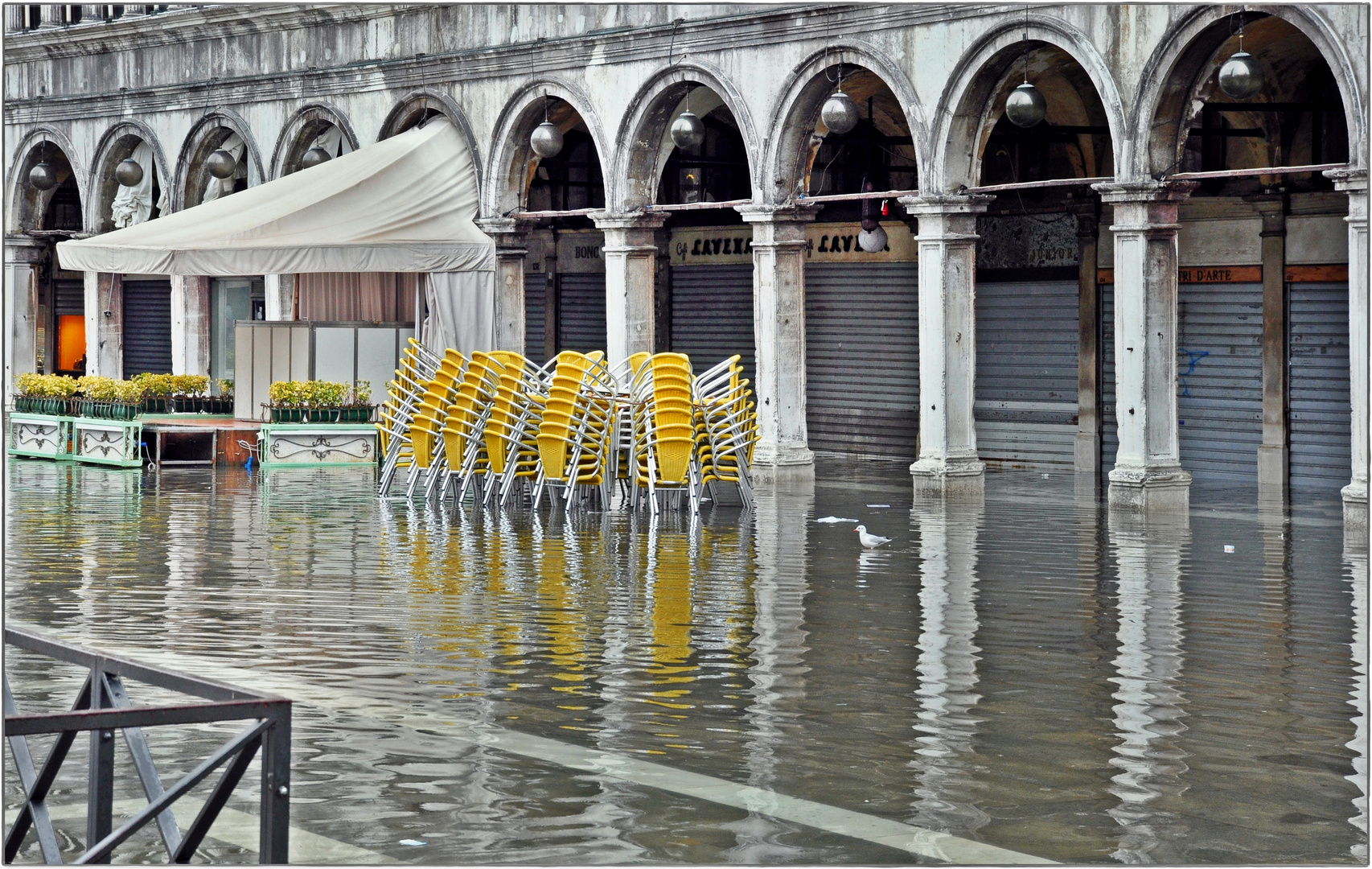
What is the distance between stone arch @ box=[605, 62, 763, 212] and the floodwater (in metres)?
6.62

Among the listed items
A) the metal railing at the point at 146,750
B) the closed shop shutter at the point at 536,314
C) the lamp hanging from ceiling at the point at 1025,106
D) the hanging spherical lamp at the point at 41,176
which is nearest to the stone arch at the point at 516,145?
the closed shop shutter at the point at 536,314

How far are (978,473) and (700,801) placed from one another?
13063 mm

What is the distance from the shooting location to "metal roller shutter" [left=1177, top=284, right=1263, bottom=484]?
19766 millimetres

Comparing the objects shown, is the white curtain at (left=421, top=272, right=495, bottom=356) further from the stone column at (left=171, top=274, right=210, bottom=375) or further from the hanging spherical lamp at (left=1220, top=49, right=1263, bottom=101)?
the hanging spherical lamp at (left=1220, top=49, right=1263, bottom=101)

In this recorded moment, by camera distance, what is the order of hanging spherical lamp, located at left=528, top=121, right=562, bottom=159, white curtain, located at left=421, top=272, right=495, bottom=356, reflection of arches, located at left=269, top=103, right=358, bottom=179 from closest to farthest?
hanging spherical lamp, located at left=528, top=121, right=562, bottom=159 → white curtain, located at left=421, top=272, right=495, bottom=356 → reflection of arches, located at left=269, top=103, right=358, bottom=179

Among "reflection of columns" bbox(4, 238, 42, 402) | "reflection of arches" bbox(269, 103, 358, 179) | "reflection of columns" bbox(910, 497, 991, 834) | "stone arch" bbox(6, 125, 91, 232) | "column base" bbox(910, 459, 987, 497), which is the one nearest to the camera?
"reflection of columns" bbox(910, 497, 991, 834)

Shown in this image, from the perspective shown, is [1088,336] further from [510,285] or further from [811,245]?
[510,285]

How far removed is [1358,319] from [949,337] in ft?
14.8

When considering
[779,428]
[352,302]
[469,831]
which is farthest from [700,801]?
[352,302]

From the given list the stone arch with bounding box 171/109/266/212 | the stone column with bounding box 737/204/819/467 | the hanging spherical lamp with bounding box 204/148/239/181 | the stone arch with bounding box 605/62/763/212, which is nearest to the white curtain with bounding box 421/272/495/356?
the stone arch with bounding box 605/62/763/212

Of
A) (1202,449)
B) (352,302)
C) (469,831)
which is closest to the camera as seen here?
(469,831)

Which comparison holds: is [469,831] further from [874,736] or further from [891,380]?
[891,380]

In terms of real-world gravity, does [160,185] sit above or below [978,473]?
above

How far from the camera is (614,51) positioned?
73.4ft
